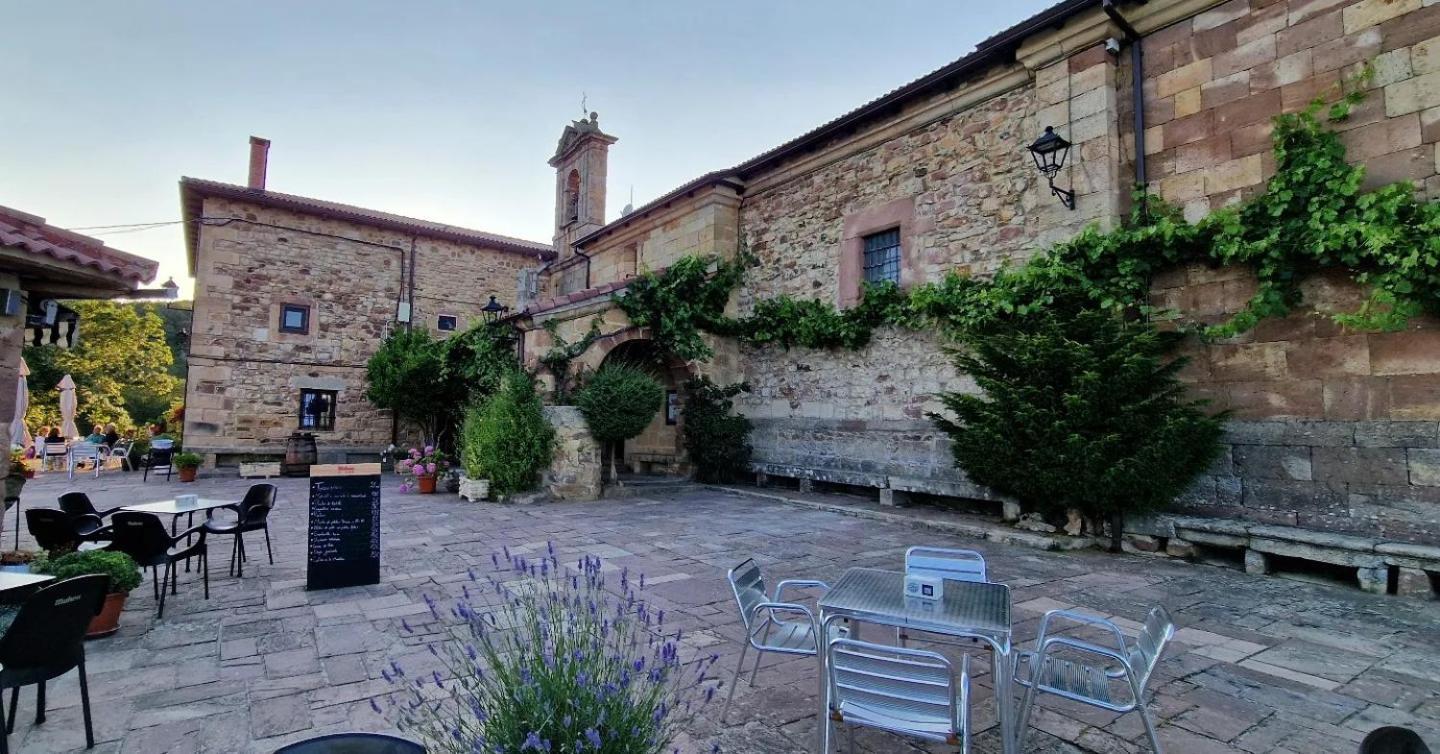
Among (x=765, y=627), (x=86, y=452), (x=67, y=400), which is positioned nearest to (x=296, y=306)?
(x=67, y=400)

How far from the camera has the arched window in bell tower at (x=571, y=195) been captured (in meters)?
17.0

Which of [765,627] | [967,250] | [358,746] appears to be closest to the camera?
[358,746]

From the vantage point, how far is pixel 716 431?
11.0 meters

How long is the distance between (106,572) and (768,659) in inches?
150

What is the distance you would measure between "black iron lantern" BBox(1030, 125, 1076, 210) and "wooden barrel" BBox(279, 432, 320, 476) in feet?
47.0

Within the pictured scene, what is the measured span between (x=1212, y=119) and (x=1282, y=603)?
14.7 feet

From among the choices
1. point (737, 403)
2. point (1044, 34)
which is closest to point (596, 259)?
point (737, 403)

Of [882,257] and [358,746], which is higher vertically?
[882,257]

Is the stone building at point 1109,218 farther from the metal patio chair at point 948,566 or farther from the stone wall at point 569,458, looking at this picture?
the metal patio chair at point 948,566

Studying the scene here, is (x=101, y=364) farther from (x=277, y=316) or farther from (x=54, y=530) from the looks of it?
(x=54, y=530)

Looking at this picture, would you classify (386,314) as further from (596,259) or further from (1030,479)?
(1030,479)

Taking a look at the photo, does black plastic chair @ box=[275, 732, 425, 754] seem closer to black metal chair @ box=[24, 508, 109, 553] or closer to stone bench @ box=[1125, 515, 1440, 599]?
black metal chair @ box=[24, 508, 109, 553]

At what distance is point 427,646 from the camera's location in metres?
3.74

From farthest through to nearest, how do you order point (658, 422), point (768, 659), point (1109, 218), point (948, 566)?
point (658, 422) → point (1109, 218) → point (768, 659) → point (948, 566)
